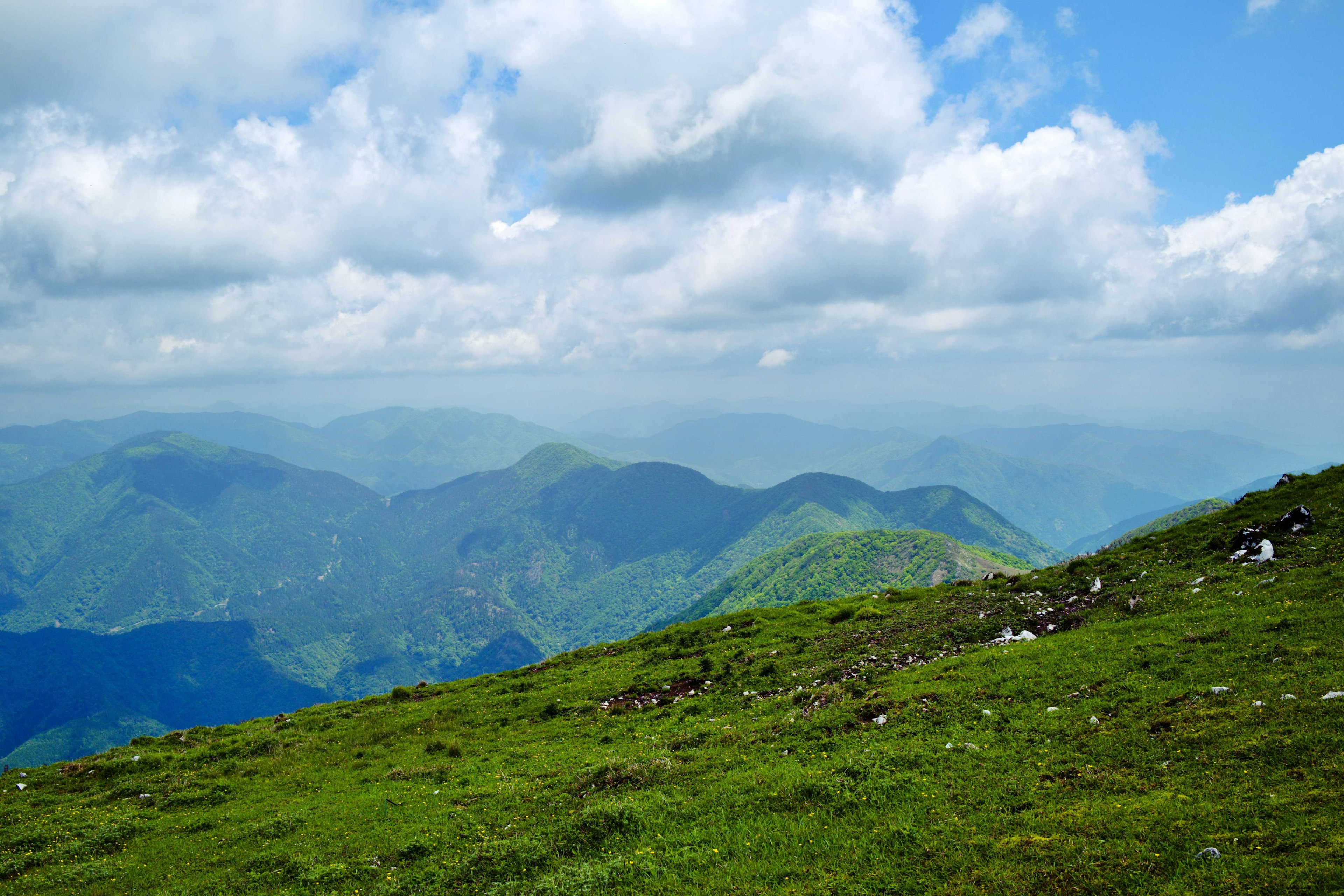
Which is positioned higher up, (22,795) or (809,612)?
(809,612)

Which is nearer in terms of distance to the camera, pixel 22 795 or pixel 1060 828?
pixel 1060 828

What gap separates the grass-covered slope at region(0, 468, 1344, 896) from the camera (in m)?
11.3

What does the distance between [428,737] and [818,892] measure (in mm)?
22350

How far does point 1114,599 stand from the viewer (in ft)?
84.4

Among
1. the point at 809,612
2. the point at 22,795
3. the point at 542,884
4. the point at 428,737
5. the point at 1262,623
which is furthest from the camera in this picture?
the point at 809,612

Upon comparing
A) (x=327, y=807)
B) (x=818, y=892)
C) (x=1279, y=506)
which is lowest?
(x=327, y=807)

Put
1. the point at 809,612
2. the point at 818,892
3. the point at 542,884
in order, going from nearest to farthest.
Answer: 1. the point at 818,892
2. the point at 542,884
3. the point at 809,612

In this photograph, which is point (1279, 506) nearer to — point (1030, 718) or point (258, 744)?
point (1030, 718)

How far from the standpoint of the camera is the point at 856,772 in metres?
15.5

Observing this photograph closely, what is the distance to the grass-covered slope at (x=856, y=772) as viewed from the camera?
446 inches

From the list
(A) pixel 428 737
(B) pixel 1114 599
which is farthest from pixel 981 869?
(A) pixel 428 737

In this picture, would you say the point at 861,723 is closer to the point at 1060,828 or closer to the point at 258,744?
the point at 1060,828

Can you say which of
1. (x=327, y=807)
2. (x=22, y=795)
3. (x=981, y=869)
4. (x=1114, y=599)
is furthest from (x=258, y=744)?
(x=1114, y=599)

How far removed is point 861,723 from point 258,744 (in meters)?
28.8
